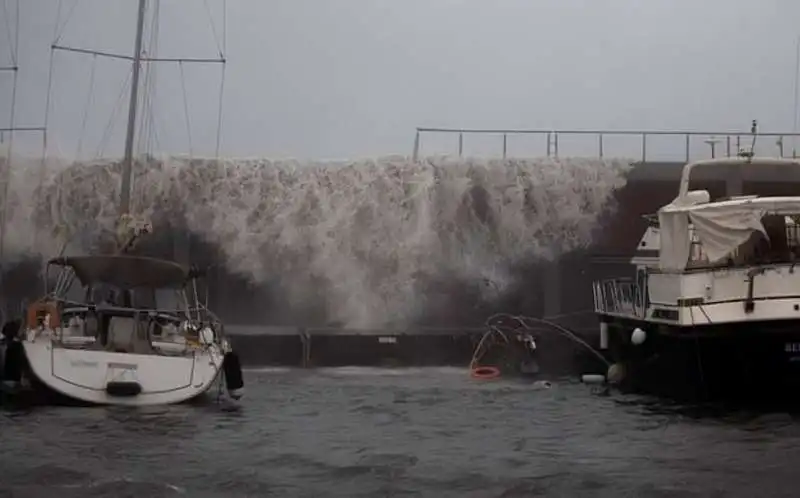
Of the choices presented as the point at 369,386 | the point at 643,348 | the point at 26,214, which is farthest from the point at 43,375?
the point at 26,214

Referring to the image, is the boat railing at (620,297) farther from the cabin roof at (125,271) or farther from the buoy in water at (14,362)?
the buoy in water at (14,362)

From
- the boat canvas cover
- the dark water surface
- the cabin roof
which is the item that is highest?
the boat canvas cover

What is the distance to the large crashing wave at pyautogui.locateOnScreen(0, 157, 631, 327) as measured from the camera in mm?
35688

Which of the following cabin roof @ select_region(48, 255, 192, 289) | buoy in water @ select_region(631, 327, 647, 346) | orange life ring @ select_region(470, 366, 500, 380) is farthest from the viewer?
orange life ring @ select_region(470, 366, 500, 380)

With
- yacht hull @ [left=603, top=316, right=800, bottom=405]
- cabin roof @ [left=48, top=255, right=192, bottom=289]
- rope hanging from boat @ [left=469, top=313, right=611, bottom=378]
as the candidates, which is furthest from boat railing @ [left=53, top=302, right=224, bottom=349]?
yacht hull @ [left=603, top=316, right=800, bottom=405]

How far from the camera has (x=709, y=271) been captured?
2016cm

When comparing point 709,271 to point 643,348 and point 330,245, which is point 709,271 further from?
point 330,245

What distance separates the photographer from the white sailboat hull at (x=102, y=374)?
18609 mm

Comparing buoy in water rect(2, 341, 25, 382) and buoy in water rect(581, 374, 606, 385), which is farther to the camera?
buoy in water rect(581, 374, 606, 385)

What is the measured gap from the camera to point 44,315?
19.9 metres

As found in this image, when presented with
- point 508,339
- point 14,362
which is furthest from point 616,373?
point 14,362

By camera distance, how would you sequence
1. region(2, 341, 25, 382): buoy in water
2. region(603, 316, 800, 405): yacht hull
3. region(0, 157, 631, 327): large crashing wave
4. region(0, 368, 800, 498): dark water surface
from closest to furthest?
region(0, 368, 800, 498): dark water surface → region(603, 316, 800, 405): yacht hull → region(2, 341, 25, 382): buoy in water → region(0, 157, 631, 327): large crashing wave

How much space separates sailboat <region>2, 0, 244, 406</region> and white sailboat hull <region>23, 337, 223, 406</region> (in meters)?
0.02

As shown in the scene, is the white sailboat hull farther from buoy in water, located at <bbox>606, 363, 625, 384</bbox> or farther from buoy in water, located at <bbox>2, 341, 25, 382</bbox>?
buoy in water, located at <bbox>606, 363, 625, 384</bbox>
